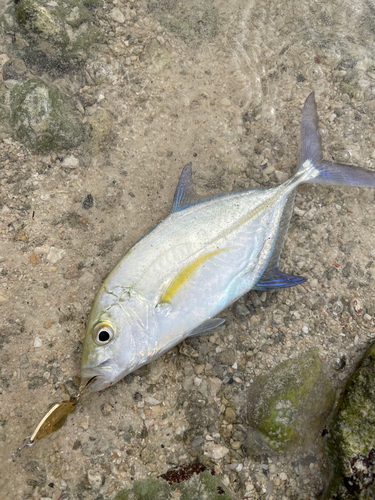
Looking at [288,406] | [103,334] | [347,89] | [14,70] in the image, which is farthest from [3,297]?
[347,89]

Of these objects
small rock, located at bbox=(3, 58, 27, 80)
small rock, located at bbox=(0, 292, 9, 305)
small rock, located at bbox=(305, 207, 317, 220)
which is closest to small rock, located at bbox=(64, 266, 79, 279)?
small rock, located at bbox=(0, 292, 9, 305)

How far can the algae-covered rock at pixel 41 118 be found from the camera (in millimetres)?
2322

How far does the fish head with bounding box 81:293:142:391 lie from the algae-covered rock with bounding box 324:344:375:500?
4.51 ft

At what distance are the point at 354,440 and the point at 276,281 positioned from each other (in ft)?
3.49

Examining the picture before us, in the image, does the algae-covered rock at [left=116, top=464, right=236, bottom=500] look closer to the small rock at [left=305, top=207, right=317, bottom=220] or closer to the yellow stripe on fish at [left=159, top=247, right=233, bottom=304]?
the yellow stripe on fish at [left=159, top=247, right=233, bottom=304]

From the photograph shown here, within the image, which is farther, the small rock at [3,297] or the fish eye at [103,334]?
the small rock at [3,297]

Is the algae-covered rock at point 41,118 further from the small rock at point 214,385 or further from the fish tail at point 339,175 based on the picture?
the small rock at point 214,385

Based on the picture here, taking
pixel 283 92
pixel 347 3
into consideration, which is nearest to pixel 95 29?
pixel 283 92

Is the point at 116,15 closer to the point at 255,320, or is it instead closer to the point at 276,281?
the point at 276,281

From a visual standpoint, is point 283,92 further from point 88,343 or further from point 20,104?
point 88,343

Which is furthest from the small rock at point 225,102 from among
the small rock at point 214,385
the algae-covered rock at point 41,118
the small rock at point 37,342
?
the small rock at point 37,342

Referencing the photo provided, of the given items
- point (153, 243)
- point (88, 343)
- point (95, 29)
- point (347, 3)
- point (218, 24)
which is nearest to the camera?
point (88, 343)

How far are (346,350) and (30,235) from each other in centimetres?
236

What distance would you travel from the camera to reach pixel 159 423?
7.09 feet
